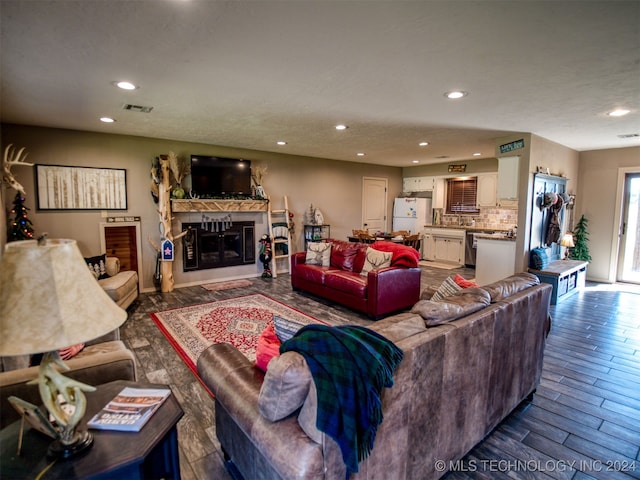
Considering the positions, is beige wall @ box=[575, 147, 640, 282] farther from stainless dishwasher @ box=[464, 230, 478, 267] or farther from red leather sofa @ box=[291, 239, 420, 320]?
red leather sofa @ box=[291, 239, 420, 320]

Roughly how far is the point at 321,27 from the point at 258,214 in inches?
196

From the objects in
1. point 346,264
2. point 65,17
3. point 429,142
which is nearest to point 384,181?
point 429,142

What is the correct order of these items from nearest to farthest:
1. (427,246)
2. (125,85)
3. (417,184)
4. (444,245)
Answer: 1. (125,85)
2. (444,245)
3. (427,246)
4. (417,184)

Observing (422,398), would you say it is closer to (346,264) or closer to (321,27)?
(321,27)

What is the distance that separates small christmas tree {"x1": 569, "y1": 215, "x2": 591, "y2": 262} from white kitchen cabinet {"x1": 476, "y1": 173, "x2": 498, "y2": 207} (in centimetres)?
158

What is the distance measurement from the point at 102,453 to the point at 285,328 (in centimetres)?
82

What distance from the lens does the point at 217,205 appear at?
19.6 feet

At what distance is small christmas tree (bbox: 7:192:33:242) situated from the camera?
4074 mm

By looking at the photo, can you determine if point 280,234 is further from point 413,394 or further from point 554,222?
point 413,394

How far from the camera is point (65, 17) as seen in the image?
187cm

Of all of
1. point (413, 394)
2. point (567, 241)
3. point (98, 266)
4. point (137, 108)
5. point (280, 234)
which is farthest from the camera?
point (280, 234)

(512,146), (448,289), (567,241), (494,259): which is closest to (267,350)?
(448,289)

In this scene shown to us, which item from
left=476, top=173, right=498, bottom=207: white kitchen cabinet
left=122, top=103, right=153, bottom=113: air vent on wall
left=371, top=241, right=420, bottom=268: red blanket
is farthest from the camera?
left=476, top=173, right=498, bottom=207: white kitchen cabinet

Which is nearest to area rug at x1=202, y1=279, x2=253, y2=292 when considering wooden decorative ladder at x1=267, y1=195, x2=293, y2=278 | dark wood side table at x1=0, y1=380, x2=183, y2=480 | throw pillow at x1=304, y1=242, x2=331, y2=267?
wooden decorative ladder at x1=267, y1=195, x2=293, y2=278
